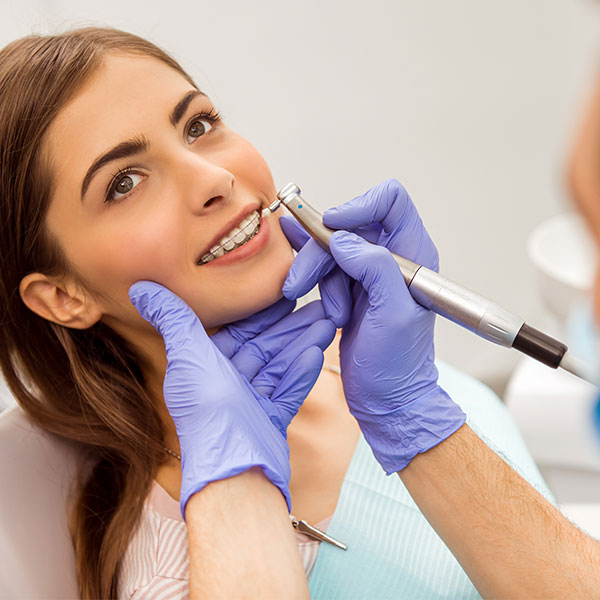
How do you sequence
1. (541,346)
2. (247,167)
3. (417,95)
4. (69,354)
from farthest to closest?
(417,95)
(69,354)
(247,167)
(541,346)

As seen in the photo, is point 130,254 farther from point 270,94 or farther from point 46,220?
point 270,94

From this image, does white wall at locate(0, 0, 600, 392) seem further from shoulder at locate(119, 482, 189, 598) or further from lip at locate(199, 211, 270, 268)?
shoulder at locate(119, 482, 189, 598)

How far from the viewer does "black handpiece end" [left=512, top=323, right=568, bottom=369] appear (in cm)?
81

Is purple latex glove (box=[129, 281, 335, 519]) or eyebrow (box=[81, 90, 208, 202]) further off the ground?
eyebrow (box=[81, 90, 208, 202])

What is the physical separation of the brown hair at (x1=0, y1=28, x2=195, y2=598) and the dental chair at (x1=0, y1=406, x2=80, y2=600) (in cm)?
3

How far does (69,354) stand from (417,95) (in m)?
1.31

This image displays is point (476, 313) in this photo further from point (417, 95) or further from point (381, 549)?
point (417, 95)

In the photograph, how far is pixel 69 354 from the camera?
1.20m

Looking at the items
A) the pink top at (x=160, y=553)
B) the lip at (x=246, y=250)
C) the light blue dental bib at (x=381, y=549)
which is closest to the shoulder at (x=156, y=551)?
the pink top at (x=160, y=553)

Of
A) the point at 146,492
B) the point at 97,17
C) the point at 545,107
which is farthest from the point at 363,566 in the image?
the point at 545,107

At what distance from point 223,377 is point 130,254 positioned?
0.24 m

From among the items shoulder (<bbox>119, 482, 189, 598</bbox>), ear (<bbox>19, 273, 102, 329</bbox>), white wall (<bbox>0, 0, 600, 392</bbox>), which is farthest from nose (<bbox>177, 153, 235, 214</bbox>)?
white wall (<bbox>0, 0, 600, 392</bbox>)

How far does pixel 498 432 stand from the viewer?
1.36m

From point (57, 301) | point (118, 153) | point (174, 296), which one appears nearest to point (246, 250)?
point (174, 296)
